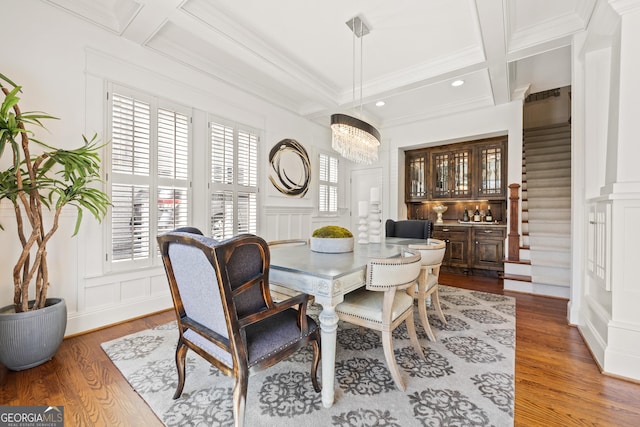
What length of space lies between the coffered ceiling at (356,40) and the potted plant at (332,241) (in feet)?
6.64

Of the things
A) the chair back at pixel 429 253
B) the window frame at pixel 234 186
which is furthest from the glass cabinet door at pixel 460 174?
the window frame at pixel 234 186

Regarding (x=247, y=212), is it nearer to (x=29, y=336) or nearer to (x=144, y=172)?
(x=144, y=172)

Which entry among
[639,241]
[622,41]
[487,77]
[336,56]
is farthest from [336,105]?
[639,241]

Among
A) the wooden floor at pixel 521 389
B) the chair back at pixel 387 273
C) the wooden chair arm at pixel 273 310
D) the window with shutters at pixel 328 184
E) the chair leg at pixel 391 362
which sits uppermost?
the window with shutters at pixel 328 184

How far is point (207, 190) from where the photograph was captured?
3404 millimetres

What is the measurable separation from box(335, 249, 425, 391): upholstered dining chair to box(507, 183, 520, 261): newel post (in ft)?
10.2

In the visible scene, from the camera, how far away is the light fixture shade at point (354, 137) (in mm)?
2660

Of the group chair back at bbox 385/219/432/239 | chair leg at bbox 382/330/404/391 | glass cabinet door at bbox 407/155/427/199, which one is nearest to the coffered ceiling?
glass cabinet door at bbox 407/155/427/199

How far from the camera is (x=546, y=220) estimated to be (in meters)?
4.40

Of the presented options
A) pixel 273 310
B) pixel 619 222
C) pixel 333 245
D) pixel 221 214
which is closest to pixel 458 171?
pixel 619 222

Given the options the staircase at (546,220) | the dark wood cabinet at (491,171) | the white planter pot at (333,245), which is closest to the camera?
the white planter pot at (333,245)

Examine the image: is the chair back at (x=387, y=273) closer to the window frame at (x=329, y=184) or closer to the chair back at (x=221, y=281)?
the chair back at (x=221, y=281)

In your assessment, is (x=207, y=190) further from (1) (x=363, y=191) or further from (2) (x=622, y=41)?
(2) (x=622, y=41)

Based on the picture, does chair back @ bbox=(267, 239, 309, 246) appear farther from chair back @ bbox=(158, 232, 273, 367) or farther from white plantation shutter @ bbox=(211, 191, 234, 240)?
chair back @ bbox=(158, 232, 273, 367)
